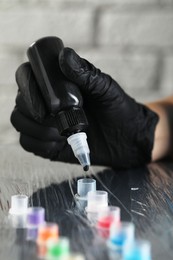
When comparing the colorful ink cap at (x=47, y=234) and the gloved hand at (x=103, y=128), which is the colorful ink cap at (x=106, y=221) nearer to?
the colorful ink cap at (x=47, y=234)

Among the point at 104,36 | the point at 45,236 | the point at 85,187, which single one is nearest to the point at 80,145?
the point at 85,187

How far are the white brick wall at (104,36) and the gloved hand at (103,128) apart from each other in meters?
0.38

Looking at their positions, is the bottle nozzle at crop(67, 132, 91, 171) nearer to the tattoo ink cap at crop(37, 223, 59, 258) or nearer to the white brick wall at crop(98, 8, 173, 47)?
the tattoo ink cap at crop(37, 223, 59, 258)

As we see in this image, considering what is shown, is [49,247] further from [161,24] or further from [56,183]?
[161,24]

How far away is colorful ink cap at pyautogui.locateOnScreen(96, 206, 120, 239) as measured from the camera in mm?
461

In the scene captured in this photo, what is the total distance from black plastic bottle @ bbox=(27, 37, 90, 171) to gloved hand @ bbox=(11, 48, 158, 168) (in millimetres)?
40

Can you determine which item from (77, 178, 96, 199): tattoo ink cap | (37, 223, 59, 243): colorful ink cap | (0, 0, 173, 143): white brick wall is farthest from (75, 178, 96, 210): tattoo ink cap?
(0, 0, 173, 143): white brick wall

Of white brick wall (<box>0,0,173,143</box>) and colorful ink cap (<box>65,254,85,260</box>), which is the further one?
white brick wall (<box>0,0,173,143</box>)

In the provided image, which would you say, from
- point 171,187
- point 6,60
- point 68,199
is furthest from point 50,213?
point 6,60

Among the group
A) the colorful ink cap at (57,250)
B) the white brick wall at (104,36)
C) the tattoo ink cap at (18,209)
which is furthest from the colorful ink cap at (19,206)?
the white brick wall at (104,36)

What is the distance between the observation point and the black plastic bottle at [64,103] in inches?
22.1

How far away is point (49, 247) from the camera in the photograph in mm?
404

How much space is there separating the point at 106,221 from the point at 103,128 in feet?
0.93

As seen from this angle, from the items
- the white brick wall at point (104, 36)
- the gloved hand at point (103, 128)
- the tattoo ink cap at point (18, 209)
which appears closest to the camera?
the tattoo ink cap at point (18, 209)
